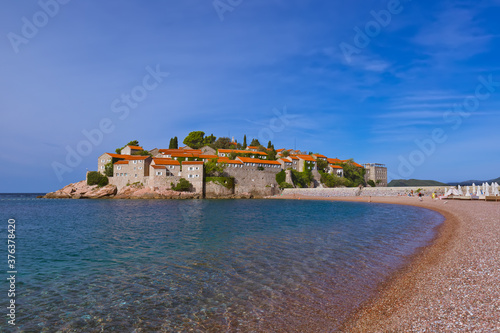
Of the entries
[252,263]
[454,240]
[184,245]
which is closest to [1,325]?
[252,263]

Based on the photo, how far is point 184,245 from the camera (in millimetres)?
14562

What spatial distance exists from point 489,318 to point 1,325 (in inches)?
360

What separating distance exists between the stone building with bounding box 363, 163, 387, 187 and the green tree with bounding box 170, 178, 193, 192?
61.4 metres

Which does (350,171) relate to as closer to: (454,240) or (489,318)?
(454,240)

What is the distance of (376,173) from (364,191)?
1547 inches

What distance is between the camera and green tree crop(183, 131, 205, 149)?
97863 mm

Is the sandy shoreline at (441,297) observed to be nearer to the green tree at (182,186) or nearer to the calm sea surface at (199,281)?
the calm sea surface at (199,281)

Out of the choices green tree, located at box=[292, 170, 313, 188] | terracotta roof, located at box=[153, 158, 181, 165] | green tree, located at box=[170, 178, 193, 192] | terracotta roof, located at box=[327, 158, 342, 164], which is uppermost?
terracotta roof, located at box=[327, 158, 342, 164]

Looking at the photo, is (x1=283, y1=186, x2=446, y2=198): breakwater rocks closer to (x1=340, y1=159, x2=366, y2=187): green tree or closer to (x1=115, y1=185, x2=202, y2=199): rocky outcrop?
(x1=340, y1=159, x2=366, y2=187): green tree

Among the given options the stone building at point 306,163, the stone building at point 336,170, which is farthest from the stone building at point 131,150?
the stone building at point 336,170

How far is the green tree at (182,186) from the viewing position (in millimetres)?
66062

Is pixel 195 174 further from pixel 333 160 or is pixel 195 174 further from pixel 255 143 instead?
pixel 333 160

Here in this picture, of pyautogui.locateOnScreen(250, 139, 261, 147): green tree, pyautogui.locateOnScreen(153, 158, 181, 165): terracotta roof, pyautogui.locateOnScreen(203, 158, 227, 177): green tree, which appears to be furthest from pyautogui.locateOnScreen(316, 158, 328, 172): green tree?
pyautogui.locateOnScreen(153, 158, 181, 165): terracotta roof

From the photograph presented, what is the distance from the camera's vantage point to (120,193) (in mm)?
68500
